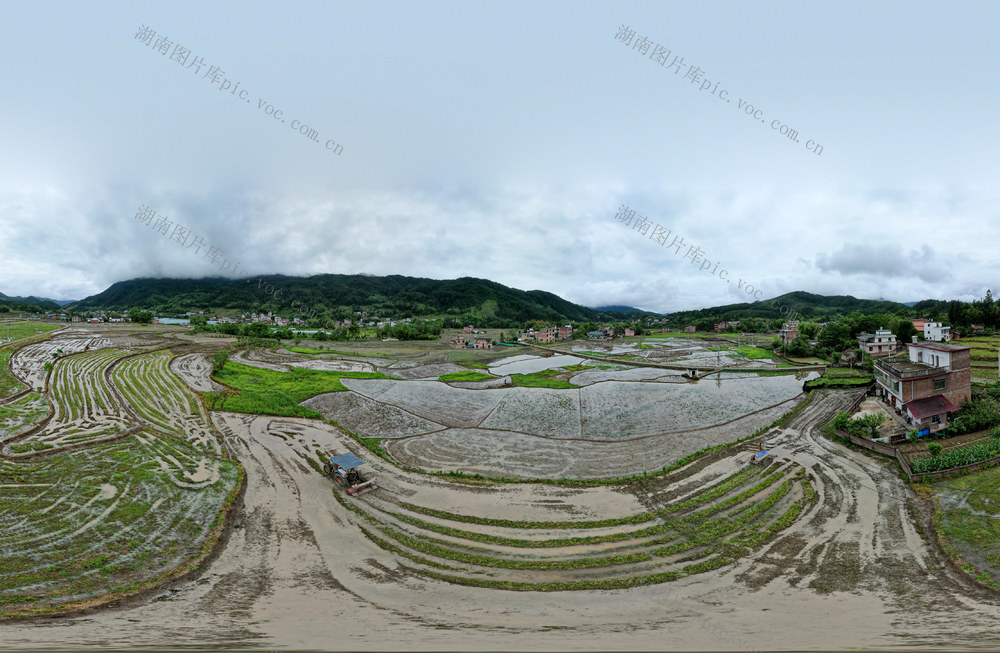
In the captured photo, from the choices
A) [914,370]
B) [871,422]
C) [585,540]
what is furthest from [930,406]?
[585,540]

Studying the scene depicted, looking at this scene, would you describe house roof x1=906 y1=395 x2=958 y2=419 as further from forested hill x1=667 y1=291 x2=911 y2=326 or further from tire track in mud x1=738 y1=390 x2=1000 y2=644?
forested hill x1=667 y1=291 x2=911 y2=326

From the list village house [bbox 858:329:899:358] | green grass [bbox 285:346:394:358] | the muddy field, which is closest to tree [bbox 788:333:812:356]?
village house [bbox 858:329:899:358]

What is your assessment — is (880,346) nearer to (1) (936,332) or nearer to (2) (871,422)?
(1) (936,332)

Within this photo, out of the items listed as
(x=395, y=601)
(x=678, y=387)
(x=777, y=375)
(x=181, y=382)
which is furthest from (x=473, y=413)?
(x=777, y=375)

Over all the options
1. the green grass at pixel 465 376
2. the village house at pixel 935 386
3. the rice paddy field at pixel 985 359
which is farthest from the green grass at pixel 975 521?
the green grass at pixel 465 376

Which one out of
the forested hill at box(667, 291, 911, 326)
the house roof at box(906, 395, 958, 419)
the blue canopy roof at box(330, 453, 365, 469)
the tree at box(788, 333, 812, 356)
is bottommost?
the blue canopy roof at box(330, 453, 365, 469)

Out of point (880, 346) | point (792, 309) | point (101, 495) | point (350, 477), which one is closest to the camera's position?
point (101, 495)
